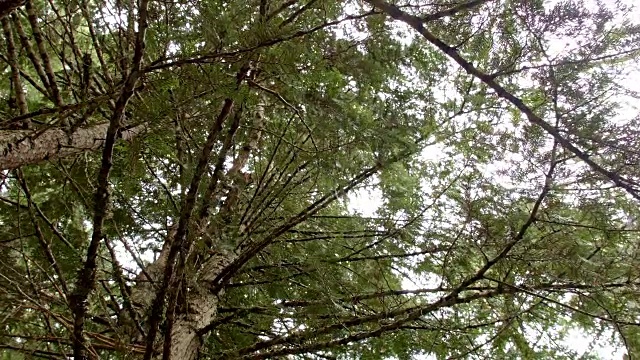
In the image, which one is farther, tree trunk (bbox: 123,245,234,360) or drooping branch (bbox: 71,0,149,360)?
tree trunk (bbox: 123,245,234,360)

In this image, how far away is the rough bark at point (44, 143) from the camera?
7.93 feet

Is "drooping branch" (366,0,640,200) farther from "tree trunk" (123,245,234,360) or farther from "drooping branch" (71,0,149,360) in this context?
"tree trunk" (123,245,234,360)

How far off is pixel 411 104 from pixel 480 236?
0.88 meters

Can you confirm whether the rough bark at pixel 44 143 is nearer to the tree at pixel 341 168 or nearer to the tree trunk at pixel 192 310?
the tree at pixel 341 168

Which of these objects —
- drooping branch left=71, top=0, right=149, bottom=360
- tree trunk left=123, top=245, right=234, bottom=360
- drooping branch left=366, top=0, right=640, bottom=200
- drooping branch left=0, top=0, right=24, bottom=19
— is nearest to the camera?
drooping branch left=0, top=0, right=24, bottom=19

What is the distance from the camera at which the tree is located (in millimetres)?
2070

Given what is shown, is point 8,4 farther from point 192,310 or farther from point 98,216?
point 192,310

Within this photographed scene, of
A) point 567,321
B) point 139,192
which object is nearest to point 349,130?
point 139,192

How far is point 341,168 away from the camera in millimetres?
2811

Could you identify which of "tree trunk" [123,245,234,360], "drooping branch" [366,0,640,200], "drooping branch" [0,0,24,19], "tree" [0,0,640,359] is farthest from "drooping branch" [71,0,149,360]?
"drooping branch" [366,0,640,200]

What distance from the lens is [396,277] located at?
13.9 feet

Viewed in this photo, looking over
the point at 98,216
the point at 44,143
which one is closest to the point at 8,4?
the point at 98,216

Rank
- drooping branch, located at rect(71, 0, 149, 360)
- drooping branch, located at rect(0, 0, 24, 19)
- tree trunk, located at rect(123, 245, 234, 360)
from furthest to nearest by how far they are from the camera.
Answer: tree trunk, located at rect(123, 245, 234, 360) < drooping branch, located at rect(71, 0, 149, 360) < drooping branch, located at rect(0, 0, 24, 19)

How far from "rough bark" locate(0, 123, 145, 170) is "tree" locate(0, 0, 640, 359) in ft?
0.04
